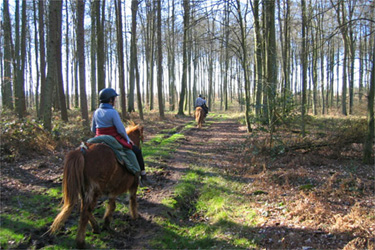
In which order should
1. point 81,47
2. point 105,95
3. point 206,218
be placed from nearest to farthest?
1. point 105,95
2. point 206,218
3. point 81,47

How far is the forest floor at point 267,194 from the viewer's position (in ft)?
13.7

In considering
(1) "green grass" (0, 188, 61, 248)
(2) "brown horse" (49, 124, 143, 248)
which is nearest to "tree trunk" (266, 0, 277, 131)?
(2) "brown horse" (49, 124, 143, 248)

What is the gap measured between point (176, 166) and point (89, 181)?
490cm

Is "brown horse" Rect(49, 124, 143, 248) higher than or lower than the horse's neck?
lower

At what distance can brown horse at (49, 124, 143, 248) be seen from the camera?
12.7ft

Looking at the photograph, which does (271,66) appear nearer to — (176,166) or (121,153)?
(176,166)

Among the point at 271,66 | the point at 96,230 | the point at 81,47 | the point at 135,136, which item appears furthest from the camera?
the point at 271,66

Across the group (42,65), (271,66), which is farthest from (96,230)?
(42,65)

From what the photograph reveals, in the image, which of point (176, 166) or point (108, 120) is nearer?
point (108, 120)

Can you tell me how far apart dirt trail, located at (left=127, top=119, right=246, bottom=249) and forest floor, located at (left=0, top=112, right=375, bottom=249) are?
0.02 m

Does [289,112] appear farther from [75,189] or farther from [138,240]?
[75,189]

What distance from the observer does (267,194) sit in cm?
617

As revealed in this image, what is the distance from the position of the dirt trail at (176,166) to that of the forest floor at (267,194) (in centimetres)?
2

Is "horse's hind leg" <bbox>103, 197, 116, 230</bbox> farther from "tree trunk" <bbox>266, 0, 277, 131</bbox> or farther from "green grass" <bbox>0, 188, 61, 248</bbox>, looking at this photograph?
"tree trunk" <bbox>266, 0, 277, 131</bbox>
